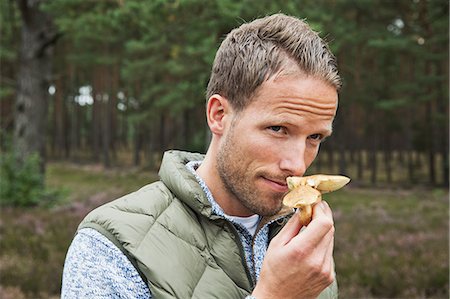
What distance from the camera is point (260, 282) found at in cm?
163

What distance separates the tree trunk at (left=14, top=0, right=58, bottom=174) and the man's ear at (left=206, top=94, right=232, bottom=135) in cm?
1415

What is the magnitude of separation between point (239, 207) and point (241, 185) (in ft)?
0.32

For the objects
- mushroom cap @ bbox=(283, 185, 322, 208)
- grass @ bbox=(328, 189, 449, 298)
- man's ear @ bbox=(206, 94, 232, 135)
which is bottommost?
grass @ bbox=(328, 189, 449, 298)

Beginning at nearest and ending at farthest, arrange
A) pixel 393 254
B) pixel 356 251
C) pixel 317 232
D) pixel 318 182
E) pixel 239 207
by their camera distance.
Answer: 1. pixel 317 232
2. pixel 318 182
3. pixel 239 207
4. pixel 393 254
5. pixel 356 251

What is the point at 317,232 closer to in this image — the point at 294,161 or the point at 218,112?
the point at 294,161

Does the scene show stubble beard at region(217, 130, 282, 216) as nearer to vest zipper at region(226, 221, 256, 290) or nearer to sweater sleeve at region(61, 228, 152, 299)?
vest zipper at region(226, 221, 256, 290)

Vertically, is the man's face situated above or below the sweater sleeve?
above

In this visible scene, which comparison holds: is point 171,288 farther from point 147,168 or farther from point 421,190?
point 147,168

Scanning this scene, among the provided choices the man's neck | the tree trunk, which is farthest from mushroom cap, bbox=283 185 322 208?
the tree trunk

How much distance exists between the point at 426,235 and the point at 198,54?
6.33 metres

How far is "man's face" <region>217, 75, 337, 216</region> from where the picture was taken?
5.97 ft

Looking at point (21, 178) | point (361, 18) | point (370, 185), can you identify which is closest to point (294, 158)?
point (21, 178)

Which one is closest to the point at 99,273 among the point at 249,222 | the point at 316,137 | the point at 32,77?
the point at 249,222

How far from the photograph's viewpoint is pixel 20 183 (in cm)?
1354
